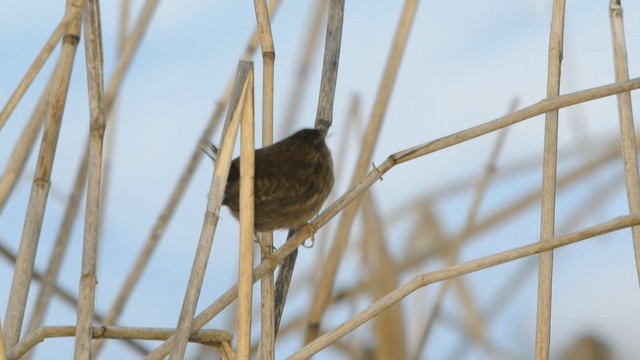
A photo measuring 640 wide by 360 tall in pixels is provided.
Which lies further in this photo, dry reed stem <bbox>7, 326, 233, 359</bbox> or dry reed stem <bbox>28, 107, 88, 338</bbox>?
dry reed stem <bbox>28, 107, 88, 338</bbox>

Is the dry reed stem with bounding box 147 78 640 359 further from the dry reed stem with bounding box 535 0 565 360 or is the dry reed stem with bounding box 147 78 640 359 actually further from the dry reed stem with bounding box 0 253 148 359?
the dry reed stem with bounding box 0 253 148 359

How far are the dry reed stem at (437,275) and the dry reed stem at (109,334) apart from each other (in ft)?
0.61

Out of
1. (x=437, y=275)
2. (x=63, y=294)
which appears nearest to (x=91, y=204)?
(x=437, y=275)

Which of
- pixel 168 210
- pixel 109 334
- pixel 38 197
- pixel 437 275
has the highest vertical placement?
pixel 168 210

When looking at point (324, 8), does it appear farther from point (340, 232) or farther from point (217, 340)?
point (217, 340)

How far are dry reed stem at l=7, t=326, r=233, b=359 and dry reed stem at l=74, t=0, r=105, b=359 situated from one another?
0.07m

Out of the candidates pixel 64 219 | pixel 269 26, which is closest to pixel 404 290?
pixel 269 26

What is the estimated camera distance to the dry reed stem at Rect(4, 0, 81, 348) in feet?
6.15

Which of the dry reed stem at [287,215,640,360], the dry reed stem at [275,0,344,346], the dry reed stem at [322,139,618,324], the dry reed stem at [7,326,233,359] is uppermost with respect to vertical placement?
the dry reed stem at [322,139,618,324]

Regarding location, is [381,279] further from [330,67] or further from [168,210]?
[330,67]

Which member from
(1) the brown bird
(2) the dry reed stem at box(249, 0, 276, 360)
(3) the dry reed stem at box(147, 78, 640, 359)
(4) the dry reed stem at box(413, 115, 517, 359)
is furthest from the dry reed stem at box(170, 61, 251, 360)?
(4) the dry reed stem at box(413, 115, 517, 359)

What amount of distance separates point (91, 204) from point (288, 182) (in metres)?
0.58

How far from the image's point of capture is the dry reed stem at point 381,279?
2.99 metres

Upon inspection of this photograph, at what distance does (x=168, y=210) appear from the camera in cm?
287
